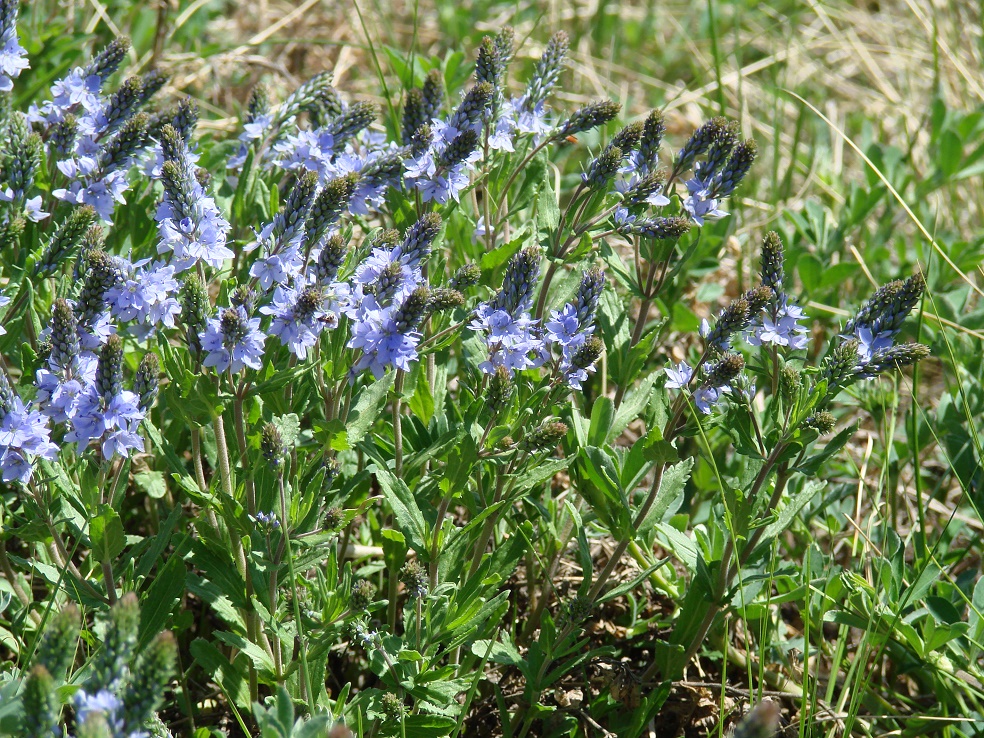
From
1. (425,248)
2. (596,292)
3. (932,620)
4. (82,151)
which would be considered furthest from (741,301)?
(82,151)

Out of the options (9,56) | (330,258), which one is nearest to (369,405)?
(330,258)

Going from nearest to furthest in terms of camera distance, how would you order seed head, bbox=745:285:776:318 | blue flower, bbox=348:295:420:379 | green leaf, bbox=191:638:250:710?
blue flower, bbox=348:295:420:379 → seed head, bbox=745:285:776:318 → green leaf, bbox=191:638:250:710

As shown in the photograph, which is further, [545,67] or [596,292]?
[545,67]

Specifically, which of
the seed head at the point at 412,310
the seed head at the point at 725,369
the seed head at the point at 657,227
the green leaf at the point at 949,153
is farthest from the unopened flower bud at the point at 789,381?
the green leaf at the point at 949,153

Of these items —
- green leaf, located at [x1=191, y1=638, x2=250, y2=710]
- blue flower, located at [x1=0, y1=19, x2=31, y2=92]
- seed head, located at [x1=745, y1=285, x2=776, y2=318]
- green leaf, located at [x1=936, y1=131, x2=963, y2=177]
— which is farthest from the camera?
green leaf, located at [x1=936, y1=131, x2=963, y2=177]

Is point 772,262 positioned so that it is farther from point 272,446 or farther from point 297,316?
point 272,446

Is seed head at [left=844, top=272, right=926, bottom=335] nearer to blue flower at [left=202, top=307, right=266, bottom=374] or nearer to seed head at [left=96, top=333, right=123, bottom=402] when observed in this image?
blue flower at [left=202, top=307, right=266, bottom=374]

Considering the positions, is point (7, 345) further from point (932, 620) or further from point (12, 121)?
point (932, 620)

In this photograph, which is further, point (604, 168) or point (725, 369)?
point (604, 168)

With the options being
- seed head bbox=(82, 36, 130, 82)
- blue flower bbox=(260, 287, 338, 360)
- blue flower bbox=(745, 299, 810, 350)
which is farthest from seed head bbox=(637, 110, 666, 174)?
seed head bbox=(82, 36, 130, 82)
